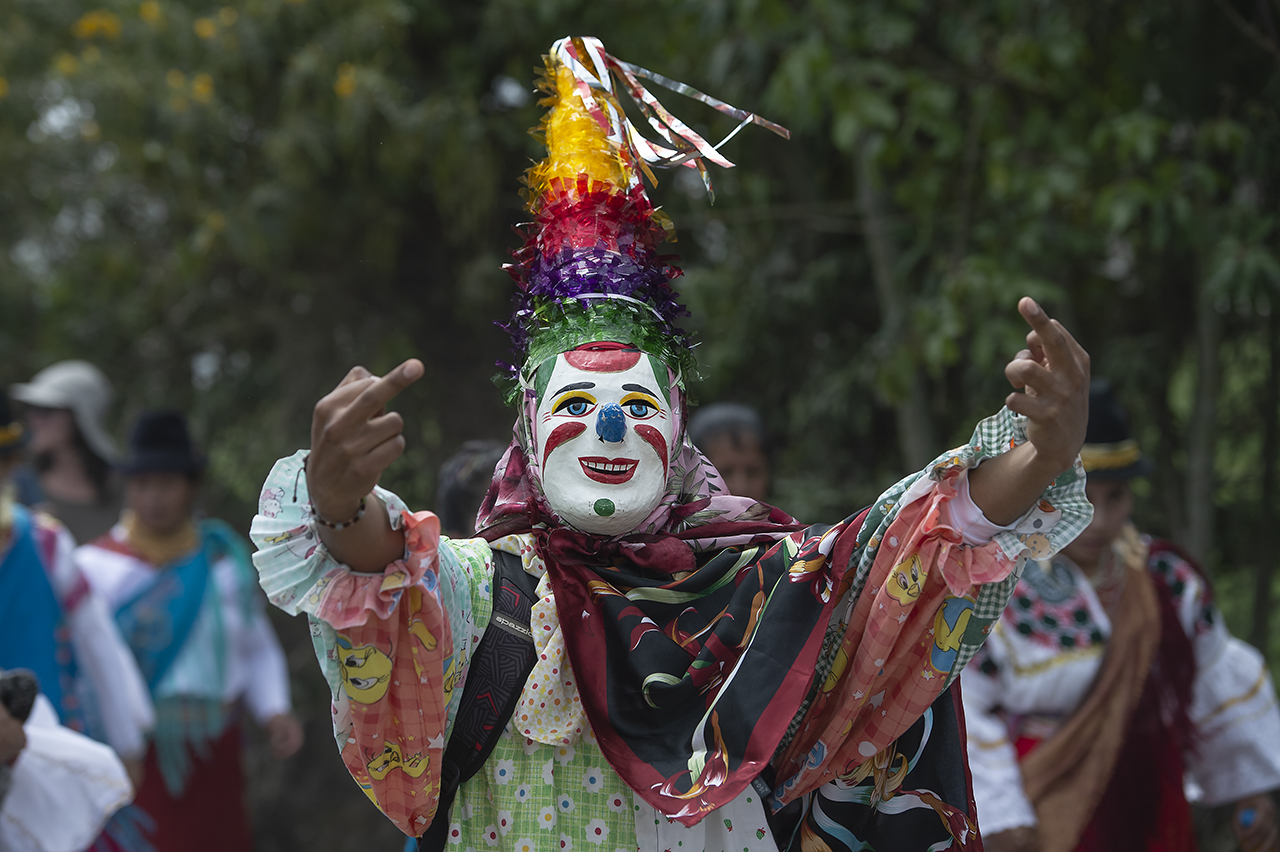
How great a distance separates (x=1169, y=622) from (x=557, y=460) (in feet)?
7.17

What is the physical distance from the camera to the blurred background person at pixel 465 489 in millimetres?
3209

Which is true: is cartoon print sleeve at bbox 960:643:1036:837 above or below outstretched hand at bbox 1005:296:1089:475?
below

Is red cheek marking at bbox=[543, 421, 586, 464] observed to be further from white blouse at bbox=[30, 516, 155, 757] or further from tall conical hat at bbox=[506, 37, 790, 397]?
white blouse at bbox=[30, 516, 155, 757]

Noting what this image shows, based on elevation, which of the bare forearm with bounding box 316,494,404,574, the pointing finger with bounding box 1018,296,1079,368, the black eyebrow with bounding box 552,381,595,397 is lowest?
the bare forearm with bounding box 316,494,404,574

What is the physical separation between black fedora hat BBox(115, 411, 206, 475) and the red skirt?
1.13 metres

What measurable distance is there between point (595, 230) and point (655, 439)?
0.43m

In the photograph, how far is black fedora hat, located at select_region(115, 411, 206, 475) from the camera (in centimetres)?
472

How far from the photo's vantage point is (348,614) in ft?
5.43

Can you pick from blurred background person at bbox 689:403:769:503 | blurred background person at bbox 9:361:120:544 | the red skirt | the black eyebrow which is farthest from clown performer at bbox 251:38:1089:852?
blurred background person at bbox 9:361:120:544

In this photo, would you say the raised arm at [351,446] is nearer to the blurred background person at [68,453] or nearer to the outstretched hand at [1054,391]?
the outstretched hand at [1054,391]

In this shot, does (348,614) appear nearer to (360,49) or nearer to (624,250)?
(624,250)

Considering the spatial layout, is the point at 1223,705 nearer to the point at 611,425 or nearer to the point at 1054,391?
the point at 1054,391

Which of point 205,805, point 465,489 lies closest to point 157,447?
point 205,805

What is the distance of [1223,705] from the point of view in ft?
10.9
